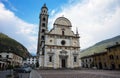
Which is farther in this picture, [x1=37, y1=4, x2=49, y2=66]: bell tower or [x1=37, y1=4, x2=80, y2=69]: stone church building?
[x1=37, y1=4, x2=49, y2=66]: bell tower

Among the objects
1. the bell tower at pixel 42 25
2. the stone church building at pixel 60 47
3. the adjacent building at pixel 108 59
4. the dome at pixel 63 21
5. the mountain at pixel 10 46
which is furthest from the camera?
the mountain at pixel 10 46

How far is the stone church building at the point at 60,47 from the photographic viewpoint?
34188 mm

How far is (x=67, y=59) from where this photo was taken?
3584cm

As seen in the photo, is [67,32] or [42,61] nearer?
[42,61]

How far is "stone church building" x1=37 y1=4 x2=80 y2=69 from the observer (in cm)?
3419

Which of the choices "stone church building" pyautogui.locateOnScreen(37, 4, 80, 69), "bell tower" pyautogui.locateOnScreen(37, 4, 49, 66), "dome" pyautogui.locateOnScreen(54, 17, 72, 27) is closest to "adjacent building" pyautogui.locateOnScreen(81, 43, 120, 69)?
"stone church building" pyautogui.locateOnScreen(37, 4, 80, 69)

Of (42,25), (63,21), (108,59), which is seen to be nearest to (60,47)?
(63,21)

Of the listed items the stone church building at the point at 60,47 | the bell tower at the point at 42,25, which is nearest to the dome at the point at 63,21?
the stone church building at the point at 60,47

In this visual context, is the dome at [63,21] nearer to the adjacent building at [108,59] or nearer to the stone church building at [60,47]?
the stone church building at [60,47]

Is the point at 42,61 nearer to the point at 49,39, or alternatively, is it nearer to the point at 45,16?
the point at 49,39

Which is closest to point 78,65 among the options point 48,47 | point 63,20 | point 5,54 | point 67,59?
point 67,59

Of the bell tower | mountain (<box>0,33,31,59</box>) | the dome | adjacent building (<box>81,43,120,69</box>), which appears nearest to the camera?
adjacent building (<box>81,43,120,69</box>)

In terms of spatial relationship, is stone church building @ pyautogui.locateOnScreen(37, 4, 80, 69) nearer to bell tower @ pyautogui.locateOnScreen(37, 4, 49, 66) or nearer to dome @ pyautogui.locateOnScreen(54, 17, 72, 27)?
dome @ pyautogui.locateOnScreen(54, 17, 72, 27)

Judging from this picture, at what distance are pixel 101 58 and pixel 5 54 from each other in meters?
37.4
